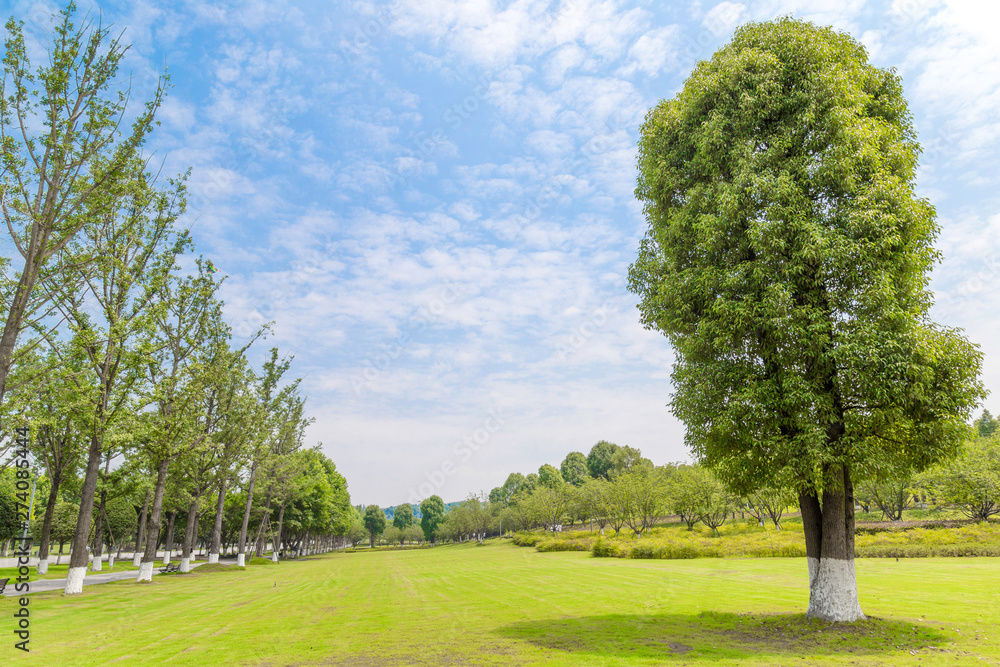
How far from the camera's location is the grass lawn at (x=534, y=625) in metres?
9.18

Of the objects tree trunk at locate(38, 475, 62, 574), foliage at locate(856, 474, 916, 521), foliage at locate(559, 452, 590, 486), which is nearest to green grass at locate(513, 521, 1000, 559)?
foliage at locate(856, 474, 916, 521)

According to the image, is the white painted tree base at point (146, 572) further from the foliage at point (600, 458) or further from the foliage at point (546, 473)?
the foliage at point (600, 458)

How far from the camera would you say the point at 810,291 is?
38.4 ft

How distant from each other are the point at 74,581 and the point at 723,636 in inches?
978

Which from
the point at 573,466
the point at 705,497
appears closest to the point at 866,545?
the point at 705,497

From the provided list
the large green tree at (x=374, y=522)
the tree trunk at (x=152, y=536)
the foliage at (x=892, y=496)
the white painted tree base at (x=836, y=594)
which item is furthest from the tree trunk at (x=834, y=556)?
the large green tree at (x=374, y=522)

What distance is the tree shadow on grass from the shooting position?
9.30 metres

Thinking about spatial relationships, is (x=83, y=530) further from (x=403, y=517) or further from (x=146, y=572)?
(x=403, y=517)

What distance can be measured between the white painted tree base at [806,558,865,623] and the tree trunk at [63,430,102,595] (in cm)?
2615

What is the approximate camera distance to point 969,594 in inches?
593

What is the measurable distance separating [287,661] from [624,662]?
239 inches

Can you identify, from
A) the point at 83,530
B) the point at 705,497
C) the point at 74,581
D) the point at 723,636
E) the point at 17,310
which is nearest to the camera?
the point at 723,636

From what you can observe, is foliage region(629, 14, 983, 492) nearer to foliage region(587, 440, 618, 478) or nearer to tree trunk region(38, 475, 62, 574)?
tree trunk region(38, 475, 62, 574)

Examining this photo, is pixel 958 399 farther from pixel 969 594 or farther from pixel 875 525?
pixel 875 525
